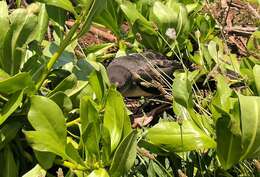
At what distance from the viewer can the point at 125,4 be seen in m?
1.99

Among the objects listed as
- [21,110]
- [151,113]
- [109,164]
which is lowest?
[151,113]

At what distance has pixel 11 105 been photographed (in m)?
1.27

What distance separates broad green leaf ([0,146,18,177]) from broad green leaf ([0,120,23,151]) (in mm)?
20

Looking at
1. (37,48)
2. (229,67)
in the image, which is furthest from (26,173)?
(229,67)

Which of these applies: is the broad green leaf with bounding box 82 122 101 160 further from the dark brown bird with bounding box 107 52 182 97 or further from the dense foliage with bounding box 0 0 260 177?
the dark brown bird with bounding box 107 52 182 97

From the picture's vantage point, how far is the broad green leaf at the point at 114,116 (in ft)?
4.25

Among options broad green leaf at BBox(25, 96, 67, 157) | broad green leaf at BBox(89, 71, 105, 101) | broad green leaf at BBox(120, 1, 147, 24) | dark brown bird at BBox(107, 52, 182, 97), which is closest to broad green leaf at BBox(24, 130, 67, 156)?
broad green leaf at BBox(25, 96, 67, 157)

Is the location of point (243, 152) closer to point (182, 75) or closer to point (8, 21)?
point (182, 75)

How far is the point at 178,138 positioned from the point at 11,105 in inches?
A: 16.1

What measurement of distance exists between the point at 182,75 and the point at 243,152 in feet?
1.71

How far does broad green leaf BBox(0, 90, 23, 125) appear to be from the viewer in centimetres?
125

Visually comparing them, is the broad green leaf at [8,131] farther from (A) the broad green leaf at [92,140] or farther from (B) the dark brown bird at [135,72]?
(B) the dark brown bird at [135,72]

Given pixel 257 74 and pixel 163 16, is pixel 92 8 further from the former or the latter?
pixel 163 16

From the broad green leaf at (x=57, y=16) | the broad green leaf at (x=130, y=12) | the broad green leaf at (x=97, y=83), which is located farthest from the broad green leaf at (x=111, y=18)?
the broad green leaf at (x=97, y=83)
